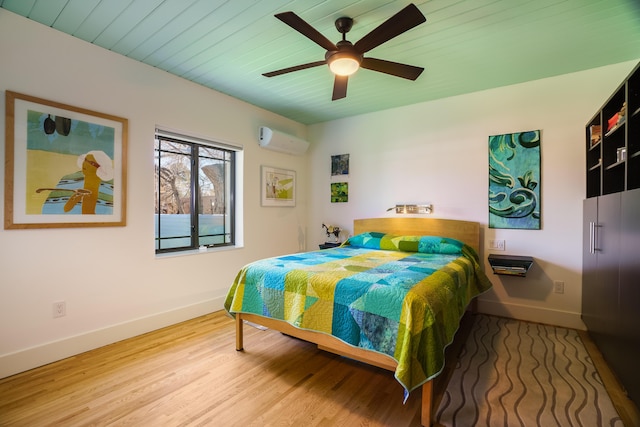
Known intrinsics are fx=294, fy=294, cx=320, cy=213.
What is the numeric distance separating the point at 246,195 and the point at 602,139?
3497mm

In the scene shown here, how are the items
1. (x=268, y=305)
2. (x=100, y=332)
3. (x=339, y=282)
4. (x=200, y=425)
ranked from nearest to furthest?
(x=200, y=425) < (x=339, y=282) < (x=268, y=305) < (x=100, y=332)

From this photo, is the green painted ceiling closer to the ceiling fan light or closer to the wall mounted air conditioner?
the ceiling fan light

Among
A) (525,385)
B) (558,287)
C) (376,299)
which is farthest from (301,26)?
(558,287)

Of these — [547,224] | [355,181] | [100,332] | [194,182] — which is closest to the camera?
[100,332]

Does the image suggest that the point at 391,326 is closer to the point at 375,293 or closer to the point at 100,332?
the point at 375,293

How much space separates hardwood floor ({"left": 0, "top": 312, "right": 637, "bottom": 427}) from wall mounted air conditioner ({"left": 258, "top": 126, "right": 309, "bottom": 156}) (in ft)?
8.07

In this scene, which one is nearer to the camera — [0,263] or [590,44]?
[0,263]

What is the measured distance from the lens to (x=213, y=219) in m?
3.61

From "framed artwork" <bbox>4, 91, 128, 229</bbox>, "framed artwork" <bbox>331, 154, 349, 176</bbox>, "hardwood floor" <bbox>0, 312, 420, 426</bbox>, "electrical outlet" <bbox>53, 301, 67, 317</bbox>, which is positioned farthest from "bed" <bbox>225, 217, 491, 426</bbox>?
"framed artwork" <bbox>331, 154, 349, 176</bbox>

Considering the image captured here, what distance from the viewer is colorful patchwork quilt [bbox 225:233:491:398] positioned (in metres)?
1.53

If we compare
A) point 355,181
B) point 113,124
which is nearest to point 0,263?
point 113,124

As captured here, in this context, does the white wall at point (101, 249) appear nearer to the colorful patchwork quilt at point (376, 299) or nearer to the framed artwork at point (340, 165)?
the colorful patchwork quilt at point (376, 299)

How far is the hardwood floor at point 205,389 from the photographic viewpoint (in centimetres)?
163

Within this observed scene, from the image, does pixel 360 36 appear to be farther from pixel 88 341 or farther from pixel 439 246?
pixel 88 341
